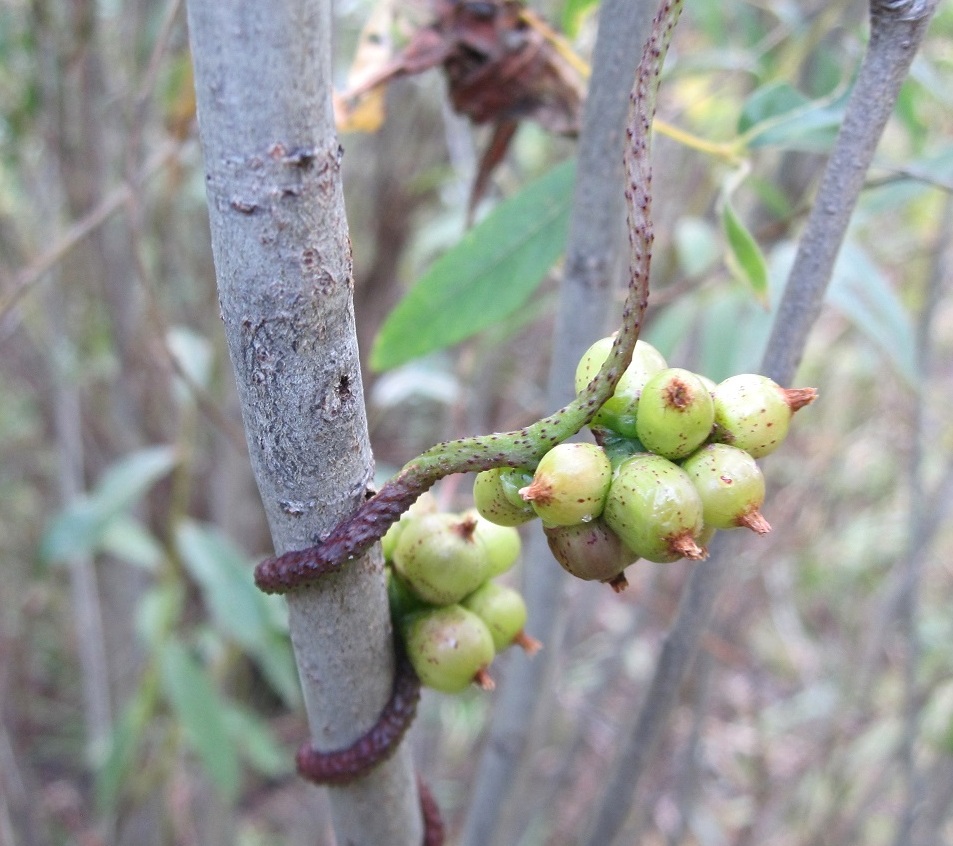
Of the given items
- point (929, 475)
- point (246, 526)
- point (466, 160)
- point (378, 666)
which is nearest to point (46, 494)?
point (246, 526)

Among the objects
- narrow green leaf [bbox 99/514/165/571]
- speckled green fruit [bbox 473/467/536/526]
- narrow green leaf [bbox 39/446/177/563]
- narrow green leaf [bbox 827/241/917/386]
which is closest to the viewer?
speckled green fruit [bbox 473/467/536/526]

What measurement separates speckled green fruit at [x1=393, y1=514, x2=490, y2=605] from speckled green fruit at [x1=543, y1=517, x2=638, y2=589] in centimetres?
9

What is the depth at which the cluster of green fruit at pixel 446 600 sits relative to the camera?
518mm

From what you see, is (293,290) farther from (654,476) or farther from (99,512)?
(99,512)

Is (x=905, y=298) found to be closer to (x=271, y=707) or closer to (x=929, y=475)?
(x=929, y=475)

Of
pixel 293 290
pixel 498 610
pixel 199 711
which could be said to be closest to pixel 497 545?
pixel 498 610

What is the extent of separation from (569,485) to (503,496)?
60mm

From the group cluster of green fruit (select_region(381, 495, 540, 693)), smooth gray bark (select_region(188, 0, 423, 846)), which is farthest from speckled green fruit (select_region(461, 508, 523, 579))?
smooth gray bark (select_region(188, 0, 423, 846))

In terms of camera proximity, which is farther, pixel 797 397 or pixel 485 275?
pixel 485 275

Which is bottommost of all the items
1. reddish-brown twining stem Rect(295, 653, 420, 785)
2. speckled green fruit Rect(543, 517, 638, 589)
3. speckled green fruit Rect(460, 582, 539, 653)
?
reddish-brown twining stem Rect(295, 653, 420, 785)

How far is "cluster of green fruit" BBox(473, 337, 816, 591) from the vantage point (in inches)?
16.1

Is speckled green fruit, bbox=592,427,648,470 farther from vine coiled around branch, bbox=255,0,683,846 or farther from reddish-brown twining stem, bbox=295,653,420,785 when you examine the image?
reddish-brown twining stem, bbox=295,653,420,785

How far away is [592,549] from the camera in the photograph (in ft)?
1.44

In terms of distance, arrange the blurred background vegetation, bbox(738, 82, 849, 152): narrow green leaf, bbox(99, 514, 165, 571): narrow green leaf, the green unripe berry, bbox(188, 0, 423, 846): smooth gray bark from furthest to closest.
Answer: bbox(99, 514, 165, 571): narrow green leaf → the blurred background vegetation → bbox(738, 82, 849, 152): narrow green leaf → the green unripe berry → bbox(188, 0, 423, 846): smooth gray bark
